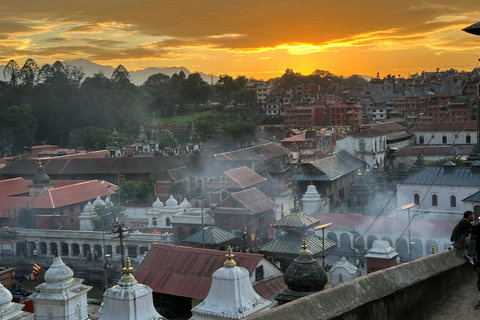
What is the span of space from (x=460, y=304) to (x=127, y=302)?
22.3ft

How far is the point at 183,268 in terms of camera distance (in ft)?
53.8

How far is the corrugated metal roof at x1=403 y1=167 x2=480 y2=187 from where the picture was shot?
27203 mm

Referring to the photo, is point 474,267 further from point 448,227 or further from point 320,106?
point 320,106

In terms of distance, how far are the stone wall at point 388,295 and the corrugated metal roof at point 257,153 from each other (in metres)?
38.6

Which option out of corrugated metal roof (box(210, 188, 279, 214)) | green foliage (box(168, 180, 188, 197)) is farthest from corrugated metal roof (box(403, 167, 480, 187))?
green foliage (box(168, 180, 188, 197))

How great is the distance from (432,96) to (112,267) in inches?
2244

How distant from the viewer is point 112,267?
2720 cm

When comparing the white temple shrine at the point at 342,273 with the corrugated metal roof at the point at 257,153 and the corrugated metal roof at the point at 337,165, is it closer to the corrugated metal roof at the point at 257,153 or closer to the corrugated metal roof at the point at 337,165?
the corrugated metal roof at the point at 337,165

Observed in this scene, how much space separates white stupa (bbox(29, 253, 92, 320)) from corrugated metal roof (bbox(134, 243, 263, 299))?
6.09ft

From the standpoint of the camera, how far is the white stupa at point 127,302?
37.6 feet

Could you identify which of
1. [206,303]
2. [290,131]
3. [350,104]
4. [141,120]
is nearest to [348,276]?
[206,303]

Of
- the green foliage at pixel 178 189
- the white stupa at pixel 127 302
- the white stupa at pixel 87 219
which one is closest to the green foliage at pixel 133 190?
the green foliage at pixel 178 189

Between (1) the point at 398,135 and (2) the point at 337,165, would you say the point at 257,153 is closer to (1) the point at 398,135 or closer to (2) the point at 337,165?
(2) the point at 337,165

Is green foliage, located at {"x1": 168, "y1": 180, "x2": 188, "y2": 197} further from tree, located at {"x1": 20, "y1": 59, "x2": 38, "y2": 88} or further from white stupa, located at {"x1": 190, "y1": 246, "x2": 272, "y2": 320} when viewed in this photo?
tree, located at {"x1": 20, "y1": 59, "x2": 38, "y2": 88}
